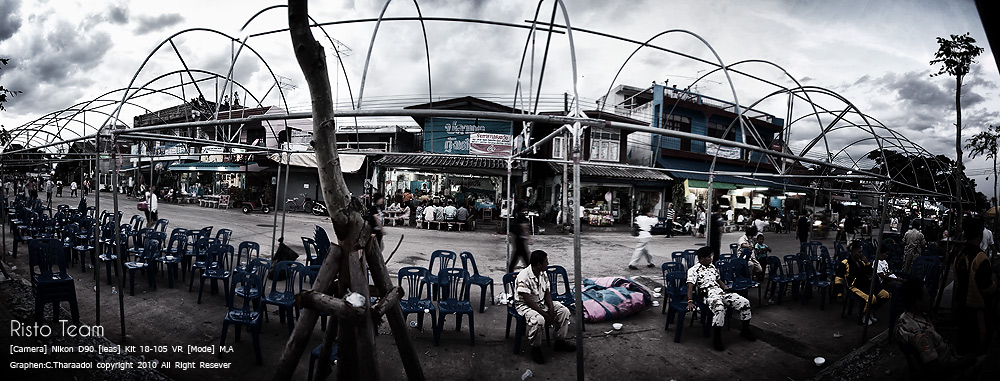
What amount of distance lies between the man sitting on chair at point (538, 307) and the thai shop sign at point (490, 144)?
15.1m

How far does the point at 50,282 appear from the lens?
4.97 metres

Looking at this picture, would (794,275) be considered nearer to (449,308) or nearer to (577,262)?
(577,262)

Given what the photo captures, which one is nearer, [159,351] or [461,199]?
[159,351]

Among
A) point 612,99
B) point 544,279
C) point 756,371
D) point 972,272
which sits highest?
point 612,99

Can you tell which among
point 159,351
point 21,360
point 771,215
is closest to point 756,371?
point 159,351

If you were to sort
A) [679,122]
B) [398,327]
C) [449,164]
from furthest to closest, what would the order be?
[679,122]
[449,164]
[398,327]

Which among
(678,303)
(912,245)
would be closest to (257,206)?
(678,303)

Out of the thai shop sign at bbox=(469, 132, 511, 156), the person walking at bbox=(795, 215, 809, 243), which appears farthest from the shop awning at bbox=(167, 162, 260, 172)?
A: the person walking at bbox=(795, 215, 809, 243)

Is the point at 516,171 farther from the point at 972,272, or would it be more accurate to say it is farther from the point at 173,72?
the point at 972,272

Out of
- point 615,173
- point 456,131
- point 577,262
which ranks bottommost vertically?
point 577,262

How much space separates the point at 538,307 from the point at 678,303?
89.1 inches

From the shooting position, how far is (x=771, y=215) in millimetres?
23875

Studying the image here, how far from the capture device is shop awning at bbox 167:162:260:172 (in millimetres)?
26841

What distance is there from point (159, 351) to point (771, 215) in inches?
1124
